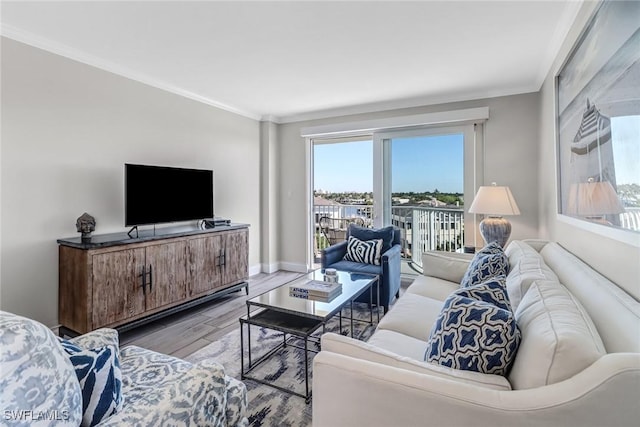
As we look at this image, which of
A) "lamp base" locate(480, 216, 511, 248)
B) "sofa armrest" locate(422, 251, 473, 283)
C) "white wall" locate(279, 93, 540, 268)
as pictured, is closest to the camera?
"sofa armrest" locate(422, 251, 473, 283)

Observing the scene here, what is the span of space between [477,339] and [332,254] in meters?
2.48

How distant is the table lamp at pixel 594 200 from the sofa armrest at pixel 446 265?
0.92 meters

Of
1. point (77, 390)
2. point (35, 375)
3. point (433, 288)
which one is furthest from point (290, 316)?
point (35, 375)

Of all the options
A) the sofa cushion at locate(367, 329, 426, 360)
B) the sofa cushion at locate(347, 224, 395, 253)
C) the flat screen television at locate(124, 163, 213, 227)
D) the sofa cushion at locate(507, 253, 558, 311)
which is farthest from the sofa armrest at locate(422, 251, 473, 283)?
the flat screen television at locate(124, 163, 213, 227)

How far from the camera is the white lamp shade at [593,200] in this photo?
4.53 feet

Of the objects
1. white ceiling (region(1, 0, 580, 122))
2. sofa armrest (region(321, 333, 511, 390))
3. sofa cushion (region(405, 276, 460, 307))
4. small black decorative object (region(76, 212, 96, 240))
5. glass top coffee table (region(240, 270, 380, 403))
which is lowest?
glass top coffee table (region(240, 270, 380, 403))

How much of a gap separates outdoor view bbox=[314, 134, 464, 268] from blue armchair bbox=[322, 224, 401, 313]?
809mm

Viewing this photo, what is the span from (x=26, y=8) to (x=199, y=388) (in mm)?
2764

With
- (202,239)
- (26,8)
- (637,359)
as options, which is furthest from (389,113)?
(637,359)

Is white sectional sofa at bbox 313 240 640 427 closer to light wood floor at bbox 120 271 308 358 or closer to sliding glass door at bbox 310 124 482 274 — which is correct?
light wood floor at bbox 120 271 308 358

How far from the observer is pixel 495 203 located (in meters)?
3.15

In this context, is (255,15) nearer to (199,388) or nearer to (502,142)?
(199,388)

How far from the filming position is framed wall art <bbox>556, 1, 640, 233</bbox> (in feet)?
3.92

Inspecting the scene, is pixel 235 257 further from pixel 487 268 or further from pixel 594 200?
pixel 594 200
